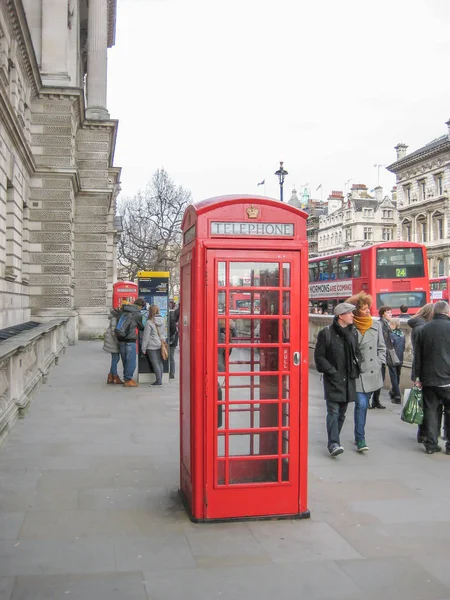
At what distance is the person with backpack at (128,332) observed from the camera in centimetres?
1322

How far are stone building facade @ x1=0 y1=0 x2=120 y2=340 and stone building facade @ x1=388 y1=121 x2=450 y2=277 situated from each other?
42.4 m

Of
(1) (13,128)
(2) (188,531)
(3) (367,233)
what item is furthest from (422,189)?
(2) (188,531)

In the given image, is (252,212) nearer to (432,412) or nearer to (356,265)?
(432,412)

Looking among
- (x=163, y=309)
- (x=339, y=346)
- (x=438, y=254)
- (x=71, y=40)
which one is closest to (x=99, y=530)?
(x=339, y=346)

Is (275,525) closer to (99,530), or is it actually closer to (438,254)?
(99,530)

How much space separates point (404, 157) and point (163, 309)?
62.8m

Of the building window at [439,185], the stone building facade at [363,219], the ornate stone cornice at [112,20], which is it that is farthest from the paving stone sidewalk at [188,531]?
the stone building facade at [363,219]

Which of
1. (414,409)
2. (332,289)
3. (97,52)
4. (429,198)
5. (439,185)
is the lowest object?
(414,409)

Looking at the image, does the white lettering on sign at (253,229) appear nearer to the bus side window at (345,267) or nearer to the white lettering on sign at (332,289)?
the white lettering on sign at (332,289)

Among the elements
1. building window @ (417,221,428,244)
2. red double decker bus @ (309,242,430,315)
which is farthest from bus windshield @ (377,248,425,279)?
building window @ (417,221,428,244)

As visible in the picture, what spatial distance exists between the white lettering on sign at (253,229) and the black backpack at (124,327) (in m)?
8.18

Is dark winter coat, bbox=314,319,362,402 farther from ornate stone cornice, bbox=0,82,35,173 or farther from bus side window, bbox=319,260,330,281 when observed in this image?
bus side window, bbox=319,260,330,281

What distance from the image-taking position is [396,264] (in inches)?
1013

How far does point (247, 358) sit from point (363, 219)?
9102 centimetres
